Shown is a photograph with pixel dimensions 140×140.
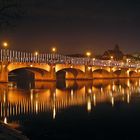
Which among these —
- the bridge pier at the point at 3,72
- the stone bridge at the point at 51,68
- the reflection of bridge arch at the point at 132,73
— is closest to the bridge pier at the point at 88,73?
the stone bridge at the point at 51,68

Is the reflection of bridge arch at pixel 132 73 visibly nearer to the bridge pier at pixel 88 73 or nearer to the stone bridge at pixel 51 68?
the stone bridge at pixel 51 68

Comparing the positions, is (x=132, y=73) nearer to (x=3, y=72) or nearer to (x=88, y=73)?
(x=88, y=73)

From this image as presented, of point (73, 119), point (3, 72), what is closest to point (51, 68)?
point (3, 72)

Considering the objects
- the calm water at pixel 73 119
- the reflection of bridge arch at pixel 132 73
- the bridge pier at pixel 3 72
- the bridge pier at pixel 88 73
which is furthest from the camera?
the reflection of bridge arch at pixel 132 73

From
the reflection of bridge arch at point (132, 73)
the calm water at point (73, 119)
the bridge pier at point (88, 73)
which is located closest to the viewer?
the calm water at point (73, 119)

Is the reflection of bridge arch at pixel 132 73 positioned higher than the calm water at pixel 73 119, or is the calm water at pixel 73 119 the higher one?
the reflection of bridge arch at pixel 132 73

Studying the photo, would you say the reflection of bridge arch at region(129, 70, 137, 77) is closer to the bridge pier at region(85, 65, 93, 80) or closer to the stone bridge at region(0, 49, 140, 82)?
the stone bridge at region(0, 49, 140, 82)

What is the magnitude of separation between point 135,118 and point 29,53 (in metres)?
63.9

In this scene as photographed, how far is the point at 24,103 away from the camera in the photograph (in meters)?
37.4

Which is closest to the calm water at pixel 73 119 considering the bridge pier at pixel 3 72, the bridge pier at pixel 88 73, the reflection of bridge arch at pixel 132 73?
the bridge pier at pixel 3 72

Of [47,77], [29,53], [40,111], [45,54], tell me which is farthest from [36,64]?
[40,111]

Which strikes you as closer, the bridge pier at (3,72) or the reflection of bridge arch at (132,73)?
the bridge pier at (3,72)

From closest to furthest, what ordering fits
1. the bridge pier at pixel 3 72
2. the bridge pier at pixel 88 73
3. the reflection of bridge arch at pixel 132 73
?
the bridge pier at pixel 3 72 → the bridge pier at pixel 88 73 → the reflection of bridge arch at pixel 132 73

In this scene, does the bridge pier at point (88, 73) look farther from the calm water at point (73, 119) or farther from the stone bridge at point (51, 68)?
the calm water at point (73, 119)
